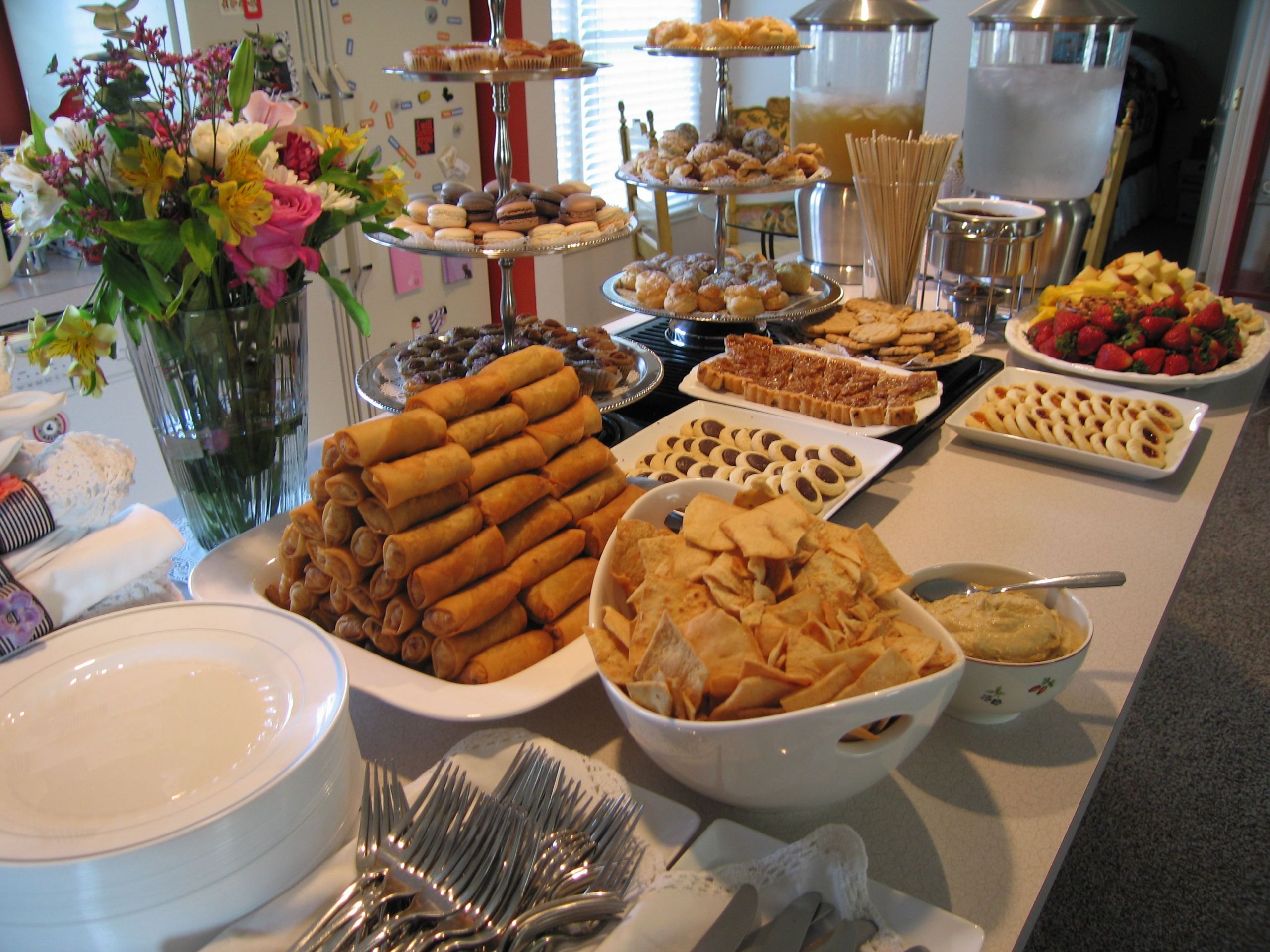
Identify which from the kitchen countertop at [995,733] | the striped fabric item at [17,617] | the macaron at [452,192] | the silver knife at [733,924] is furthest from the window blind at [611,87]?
the silver knife at [733,924]

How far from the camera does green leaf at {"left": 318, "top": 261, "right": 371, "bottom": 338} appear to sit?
947 mm

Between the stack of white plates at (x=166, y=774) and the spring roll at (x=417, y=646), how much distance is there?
10 cm

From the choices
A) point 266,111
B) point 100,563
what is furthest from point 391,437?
point 266,111

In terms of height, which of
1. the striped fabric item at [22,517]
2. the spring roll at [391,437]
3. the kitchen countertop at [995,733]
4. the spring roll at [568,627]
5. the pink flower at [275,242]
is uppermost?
the pink flower at [275,242]

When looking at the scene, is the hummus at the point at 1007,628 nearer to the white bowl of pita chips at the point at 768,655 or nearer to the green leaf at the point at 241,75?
the white bowl of pita chips at the point at 768,655

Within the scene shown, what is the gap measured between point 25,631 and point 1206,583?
2.89m

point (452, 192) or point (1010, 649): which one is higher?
point (452, 192)

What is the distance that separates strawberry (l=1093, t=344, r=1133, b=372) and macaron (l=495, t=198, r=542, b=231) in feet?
3.22

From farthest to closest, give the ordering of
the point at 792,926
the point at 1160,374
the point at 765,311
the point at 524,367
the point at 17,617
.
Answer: the point at 765,311 → the point at 1160,374 → the point at 524,367 → the point at 17,617 → the point at 792,926

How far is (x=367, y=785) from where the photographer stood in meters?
0.64

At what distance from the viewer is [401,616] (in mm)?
760

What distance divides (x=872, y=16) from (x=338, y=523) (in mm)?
1972

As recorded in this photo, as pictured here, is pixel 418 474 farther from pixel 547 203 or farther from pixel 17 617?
pixel 547 203

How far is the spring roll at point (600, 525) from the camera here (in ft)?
2.91
